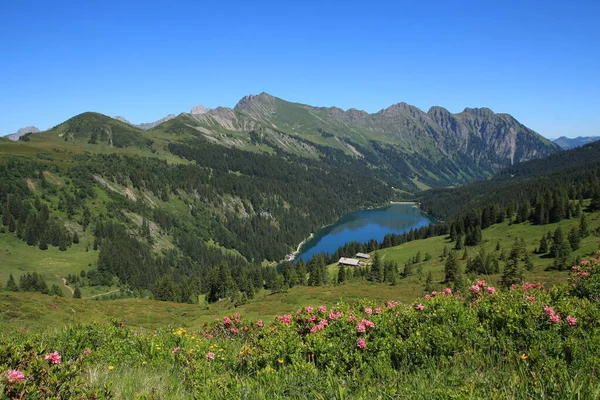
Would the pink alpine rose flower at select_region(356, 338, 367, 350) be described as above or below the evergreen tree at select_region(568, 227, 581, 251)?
above

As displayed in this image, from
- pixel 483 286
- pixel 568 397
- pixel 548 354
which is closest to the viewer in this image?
pixel 568 397

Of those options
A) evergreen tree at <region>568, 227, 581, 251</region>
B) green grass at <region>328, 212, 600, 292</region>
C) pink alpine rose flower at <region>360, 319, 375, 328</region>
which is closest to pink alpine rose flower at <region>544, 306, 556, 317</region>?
pink alpine rose flower at <region>360, 319, 375, 328</region>

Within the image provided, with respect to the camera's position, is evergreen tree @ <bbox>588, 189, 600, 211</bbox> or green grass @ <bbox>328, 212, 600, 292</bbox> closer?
green grass @ <bbox>328, 212, 600, 292</bbox>

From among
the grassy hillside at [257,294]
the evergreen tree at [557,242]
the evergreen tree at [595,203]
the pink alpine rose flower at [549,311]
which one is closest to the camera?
the pink alpine rose flower at [549,311]

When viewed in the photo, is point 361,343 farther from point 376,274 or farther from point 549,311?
point 376,274

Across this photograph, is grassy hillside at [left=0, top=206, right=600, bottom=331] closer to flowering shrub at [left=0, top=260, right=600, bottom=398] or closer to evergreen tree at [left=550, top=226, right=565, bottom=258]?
flowering shrub at [left=0, top=260, right=600, bottom=398]

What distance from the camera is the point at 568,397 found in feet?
14.5

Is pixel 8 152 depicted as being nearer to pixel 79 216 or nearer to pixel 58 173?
pixel 58 173

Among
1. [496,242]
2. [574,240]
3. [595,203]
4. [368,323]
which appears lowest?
[496,242]

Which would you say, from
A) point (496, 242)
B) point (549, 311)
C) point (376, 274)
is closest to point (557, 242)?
point (496, 242)

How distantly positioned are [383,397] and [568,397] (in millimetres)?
2403

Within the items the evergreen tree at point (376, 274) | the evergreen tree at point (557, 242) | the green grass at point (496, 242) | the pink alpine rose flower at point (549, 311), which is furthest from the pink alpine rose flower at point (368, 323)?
the evergreen tree at point (557, 242)

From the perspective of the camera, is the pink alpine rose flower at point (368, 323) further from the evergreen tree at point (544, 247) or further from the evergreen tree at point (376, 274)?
the evergreen tree at point (544, 247)

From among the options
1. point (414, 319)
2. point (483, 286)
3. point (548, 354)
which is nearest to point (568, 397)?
point (548, 354)
